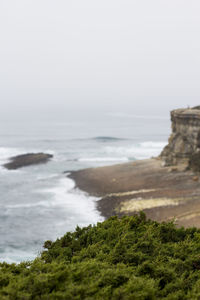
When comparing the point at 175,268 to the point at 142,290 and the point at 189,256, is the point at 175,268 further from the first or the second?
the point at 142,290

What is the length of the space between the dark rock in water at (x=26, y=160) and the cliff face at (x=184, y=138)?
2520 cm

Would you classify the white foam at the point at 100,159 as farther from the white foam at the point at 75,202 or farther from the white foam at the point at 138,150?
the white foam at the point at 75,202

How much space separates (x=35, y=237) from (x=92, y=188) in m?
14.2

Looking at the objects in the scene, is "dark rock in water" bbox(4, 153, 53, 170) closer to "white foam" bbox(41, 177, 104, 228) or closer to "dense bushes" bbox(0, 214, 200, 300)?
"white foam" bbox(41, 177, 104, 228)

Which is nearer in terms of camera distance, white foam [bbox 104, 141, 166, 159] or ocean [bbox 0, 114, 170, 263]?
ocean [bbox 0, 114, 170, 263]

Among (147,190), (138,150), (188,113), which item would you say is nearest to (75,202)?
(147,190)

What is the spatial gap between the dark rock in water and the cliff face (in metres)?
25.2

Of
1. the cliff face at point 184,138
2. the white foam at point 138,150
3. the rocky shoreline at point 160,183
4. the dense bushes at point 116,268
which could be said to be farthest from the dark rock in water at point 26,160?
the dense bushes at point 116,268

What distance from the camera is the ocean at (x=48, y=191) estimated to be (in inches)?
1185

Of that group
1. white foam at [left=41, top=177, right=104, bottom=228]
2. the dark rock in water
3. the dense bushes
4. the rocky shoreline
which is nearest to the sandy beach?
the rocky shoreline

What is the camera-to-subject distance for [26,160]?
62875 millimetres

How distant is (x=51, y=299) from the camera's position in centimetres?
906

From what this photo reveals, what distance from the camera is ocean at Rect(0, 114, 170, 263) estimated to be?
3011cm

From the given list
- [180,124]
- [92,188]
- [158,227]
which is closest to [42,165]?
[92,188]
